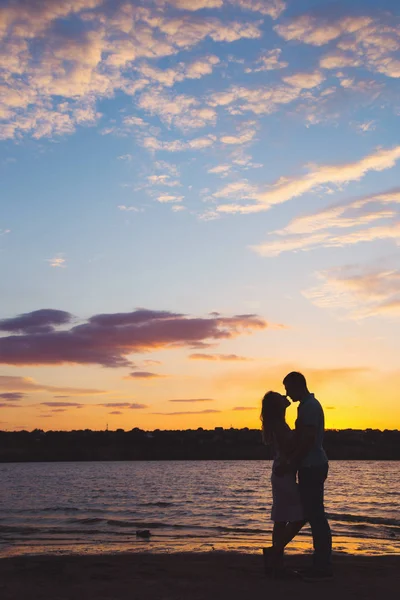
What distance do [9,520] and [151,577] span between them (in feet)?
52.6

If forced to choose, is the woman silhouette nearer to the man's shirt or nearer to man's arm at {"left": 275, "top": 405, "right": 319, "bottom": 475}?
man's arm at {"left": 275, "top": 405, "right": 319, "bottom": 475}

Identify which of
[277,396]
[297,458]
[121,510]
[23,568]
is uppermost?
[277,396]

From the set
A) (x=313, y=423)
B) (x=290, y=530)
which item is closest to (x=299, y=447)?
(x=313, y=423)

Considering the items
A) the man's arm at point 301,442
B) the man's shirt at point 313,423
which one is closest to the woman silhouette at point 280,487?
the man's arm at point 301,442

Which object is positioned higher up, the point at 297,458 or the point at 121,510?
the point at 297,458

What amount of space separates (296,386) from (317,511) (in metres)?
1.50

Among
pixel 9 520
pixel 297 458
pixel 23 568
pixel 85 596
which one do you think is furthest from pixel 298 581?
pixel 9 520

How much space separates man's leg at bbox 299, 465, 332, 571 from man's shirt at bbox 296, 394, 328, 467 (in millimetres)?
82

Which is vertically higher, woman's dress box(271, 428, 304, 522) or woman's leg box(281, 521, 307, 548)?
woman's dress box(271, 428, 304, 522)

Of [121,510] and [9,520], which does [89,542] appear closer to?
[9,520]

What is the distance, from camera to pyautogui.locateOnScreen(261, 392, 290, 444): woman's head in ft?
23.7

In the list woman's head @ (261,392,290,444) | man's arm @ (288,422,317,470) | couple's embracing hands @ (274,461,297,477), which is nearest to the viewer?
man's arm @ (288,422,317,470)

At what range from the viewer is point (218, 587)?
679 centimetres

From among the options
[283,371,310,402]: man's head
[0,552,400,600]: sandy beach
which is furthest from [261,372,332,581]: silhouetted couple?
[0,552,400,600]: sandy beach
